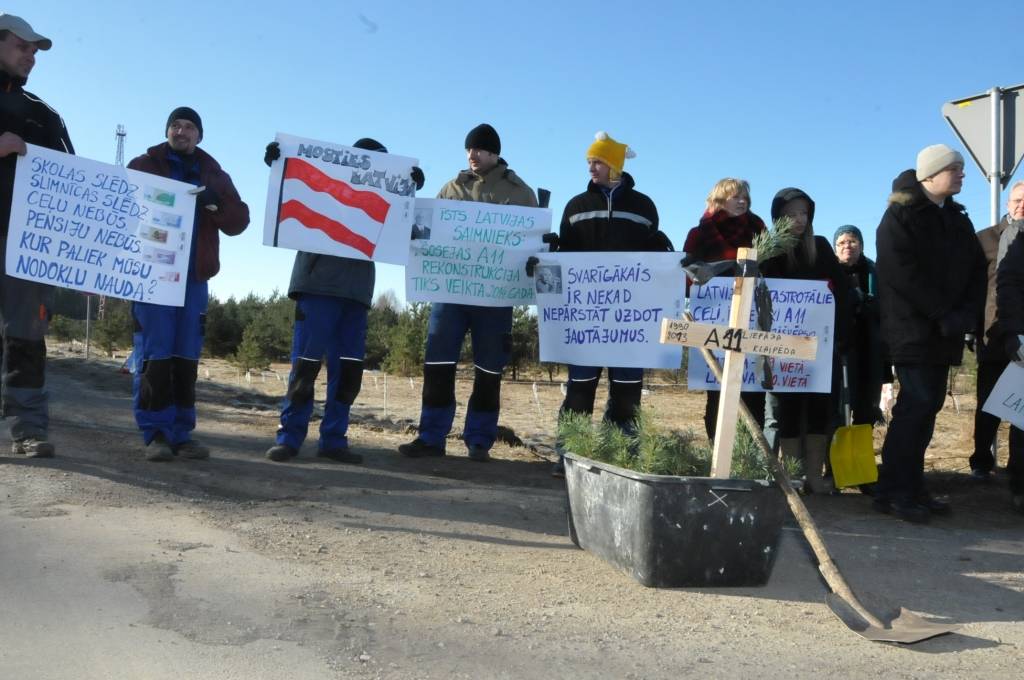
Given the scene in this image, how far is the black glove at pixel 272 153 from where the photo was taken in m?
6.23

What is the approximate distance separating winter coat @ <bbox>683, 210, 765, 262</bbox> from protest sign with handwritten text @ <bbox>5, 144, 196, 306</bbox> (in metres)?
3.42

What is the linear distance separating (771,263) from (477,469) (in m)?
2.54

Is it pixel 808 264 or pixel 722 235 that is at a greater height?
pixel 722 235

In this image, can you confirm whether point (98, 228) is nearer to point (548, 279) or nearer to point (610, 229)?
point (548, 279)

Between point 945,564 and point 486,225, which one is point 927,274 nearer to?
point 945,564

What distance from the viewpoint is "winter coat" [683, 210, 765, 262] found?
6109mm

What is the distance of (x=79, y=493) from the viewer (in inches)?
183

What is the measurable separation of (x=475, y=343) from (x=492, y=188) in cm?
119

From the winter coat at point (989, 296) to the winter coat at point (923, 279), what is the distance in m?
0.61

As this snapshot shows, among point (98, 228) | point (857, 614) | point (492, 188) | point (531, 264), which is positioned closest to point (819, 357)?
point (531, 264)

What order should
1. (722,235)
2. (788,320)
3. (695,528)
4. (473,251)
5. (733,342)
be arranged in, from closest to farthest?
1. (695,528)
2. (733,342)
3. (788,320)
4. (722,235)
5. (473,251)

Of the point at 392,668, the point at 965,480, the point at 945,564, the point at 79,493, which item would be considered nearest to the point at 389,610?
the point at 392,668

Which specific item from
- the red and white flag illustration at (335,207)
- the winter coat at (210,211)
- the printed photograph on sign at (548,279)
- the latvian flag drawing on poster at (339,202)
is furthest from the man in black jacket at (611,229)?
the winter coat at (210,211)

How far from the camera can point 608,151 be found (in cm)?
636
